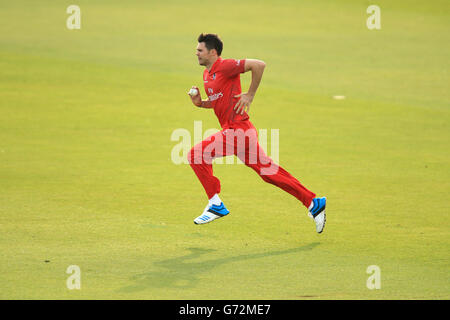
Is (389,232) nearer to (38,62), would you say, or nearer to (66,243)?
(66,243)

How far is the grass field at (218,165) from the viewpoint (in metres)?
8.52

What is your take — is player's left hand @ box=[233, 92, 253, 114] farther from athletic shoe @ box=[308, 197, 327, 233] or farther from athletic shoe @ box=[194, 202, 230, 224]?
athletic shoe @ box=[308, 197, 327, 233]

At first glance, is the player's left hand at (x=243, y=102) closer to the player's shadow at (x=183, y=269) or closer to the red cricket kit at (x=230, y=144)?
the red cricket kit at (x=230, y=144)

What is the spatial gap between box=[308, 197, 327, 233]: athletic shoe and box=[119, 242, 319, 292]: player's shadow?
400mm

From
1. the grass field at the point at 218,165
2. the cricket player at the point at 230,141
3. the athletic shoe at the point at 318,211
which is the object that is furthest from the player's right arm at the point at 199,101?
the athletic shoe at the point at 318,211

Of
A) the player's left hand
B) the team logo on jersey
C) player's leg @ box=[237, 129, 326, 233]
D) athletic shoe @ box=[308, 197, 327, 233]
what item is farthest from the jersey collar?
athletic shoe @ box=[308, 197, 327, 233]

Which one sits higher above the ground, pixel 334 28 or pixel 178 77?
pixel 334 28

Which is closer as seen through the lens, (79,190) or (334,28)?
(79,190)

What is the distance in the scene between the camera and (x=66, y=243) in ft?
31.2

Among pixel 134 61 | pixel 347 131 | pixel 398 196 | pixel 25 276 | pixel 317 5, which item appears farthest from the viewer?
pixel 317 5

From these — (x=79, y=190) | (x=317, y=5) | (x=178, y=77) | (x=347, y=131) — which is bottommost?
(x=79, y=190)

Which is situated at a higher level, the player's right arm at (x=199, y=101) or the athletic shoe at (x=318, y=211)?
the player's right arm at (x=199, y=101)

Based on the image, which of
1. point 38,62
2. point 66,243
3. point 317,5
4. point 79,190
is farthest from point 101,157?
point 317,5
